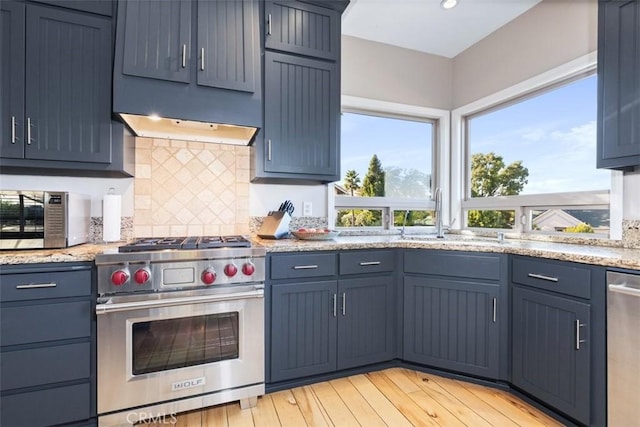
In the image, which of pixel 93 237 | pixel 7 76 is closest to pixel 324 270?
pixel 93 237

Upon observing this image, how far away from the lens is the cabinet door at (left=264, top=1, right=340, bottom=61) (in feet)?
7.25

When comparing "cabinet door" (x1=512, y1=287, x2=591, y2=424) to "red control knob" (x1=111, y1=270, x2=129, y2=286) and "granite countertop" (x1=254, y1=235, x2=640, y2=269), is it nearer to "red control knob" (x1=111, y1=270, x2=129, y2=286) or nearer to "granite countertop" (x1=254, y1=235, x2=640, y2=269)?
"granite countertop" (x1=254, y1=235, x2=640, y2=269)

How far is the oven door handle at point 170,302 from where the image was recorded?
1554 millimetres

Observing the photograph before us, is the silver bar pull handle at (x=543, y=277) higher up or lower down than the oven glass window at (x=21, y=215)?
lower down

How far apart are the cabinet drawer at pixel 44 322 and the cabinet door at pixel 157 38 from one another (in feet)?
4.29

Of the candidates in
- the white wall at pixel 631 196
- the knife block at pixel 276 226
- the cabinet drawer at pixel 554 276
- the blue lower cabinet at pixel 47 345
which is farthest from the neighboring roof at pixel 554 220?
the blue lower cabinet at pixel 47 345

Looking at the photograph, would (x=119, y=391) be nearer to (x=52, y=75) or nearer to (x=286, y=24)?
(x=52, y=75)

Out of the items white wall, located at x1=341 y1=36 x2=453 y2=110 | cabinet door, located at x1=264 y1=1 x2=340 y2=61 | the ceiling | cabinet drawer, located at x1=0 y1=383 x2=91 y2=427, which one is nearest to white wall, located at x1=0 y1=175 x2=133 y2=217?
cabinet drawer, located at x1=0 y1=383 x2=91 y2=427

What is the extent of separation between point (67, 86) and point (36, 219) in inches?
30.1

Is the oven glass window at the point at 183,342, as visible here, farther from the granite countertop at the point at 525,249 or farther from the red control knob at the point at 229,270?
the granite countertop at the point at 525,249

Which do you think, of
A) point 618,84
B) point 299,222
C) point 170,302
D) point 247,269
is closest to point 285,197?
point 299,222

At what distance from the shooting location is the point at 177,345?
66.6 inches

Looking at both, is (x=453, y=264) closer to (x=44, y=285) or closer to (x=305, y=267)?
(x=305, y=267)

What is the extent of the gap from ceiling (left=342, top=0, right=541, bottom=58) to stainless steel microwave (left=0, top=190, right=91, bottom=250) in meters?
2.40
